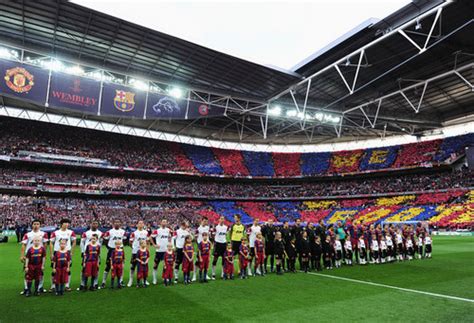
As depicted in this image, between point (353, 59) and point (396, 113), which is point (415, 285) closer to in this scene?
point (353, 59)

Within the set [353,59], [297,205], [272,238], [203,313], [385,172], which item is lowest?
[203,313]

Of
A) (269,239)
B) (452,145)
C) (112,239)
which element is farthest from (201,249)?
(452,145)

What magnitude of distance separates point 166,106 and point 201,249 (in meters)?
16.2

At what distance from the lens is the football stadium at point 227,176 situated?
28.0 feet

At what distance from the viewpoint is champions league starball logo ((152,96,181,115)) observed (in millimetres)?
24083

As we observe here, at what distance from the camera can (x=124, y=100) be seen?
22703 millimetres

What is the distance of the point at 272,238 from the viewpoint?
1273cm

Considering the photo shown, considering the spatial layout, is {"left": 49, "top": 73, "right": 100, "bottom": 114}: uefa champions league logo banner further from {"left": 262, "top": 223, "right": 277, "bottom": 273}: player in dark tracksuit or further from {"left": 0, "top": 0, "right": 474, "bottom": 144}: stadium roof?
{"left": 262, "top": 223, "right": 277, "bottom": 273}: player in dark tracksuit

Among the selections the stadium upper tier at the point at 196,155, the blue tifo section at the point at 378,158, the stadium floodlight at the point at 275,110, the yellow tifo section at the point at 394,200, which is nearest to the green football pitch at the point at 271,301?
the stadium floodlight at the point at 275,110

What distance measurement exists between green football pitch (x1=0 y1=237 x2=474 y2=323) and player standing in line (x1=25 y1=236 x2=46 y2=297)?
36 centimetres

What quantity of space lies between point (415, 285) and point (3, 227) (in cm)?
3379

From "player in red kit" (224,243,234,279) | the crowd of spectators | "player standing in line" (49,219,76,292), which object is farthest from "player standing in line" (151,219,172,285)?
the crowd of spectators

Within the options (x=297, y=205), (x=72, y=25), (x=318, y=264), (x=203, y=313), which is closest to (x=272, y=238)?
(x=318, y=264)

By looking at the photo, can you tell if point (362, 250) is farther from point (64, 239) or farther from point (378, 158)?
point (378, 158)
